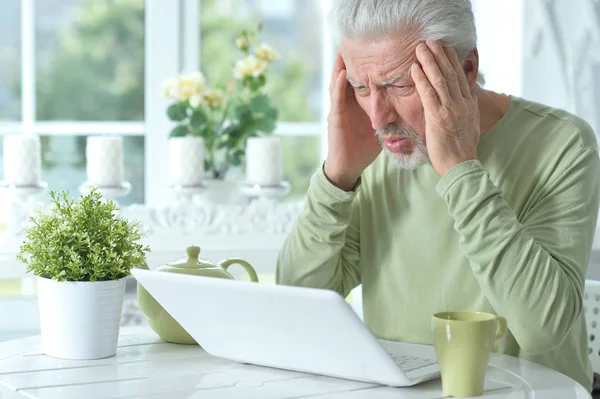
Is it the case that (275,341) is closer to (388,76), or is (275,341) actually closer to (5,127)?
(388,76)

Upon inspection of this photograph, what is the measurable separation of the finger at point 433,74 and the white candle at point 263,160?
1154 millimetres

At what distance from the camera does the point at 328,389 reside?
3.97 ft

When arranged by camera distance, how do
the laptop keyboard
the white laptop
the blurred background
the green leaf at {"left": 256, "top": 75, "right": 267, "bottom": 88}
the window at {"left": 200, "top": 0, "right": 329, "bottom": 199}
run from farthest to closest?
1. the window at {"left": 200, "top": 0, "right": 329, "bottom": 199}
2. the blurred background
3. the green leaf at {"left": 256, "top": 75, "right": 267, "bottom": 88}
4. the laptop keyboard
5. the white laptop

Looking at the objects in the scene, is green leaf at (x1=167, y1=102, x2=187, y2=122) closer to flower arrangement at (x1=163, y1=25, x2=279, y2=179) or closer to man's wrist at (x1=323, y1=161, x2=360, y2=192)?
flower arrangement at (x1=163, y1=25, x2=279, y2=179)

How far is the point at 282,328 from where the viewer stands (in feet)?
3.99

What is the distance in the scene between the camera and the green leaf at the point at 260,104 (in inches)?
105

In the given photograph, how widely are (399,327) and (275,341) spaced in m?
0.45

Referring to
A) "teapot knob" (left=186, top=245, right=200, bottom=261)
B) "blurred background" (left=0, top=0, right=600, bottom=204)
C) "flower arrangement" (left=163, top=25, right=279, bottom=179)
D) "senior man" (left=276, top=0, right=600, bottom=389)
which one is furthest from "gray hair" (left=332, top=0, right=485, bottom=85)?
"blurred background" (left=0, top=0, right=600, bottom=204)

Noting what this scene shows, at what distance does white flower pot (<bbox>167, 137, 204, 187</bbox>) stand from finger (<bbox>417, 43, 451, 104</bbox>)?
1213 mm

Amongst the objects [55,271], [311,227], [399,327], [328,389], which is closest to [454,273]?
[399,327]

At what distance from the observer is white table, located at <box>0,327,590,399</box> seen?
118 cm

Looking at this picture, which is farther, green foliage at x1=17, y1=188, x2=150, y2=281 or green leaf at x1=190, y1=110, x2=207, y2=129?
green leaf at x1=190, y1=110, x2=207, y2=129

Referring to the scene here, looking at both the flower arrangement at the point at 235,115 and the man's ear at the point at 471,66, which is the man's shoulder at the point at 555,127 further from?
the flower arrangement at the point at 235,115

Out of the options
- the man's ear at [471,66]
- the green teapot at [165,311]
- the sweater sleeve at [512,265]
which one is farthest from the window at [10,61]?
the sweater sleeve at [512,265]
